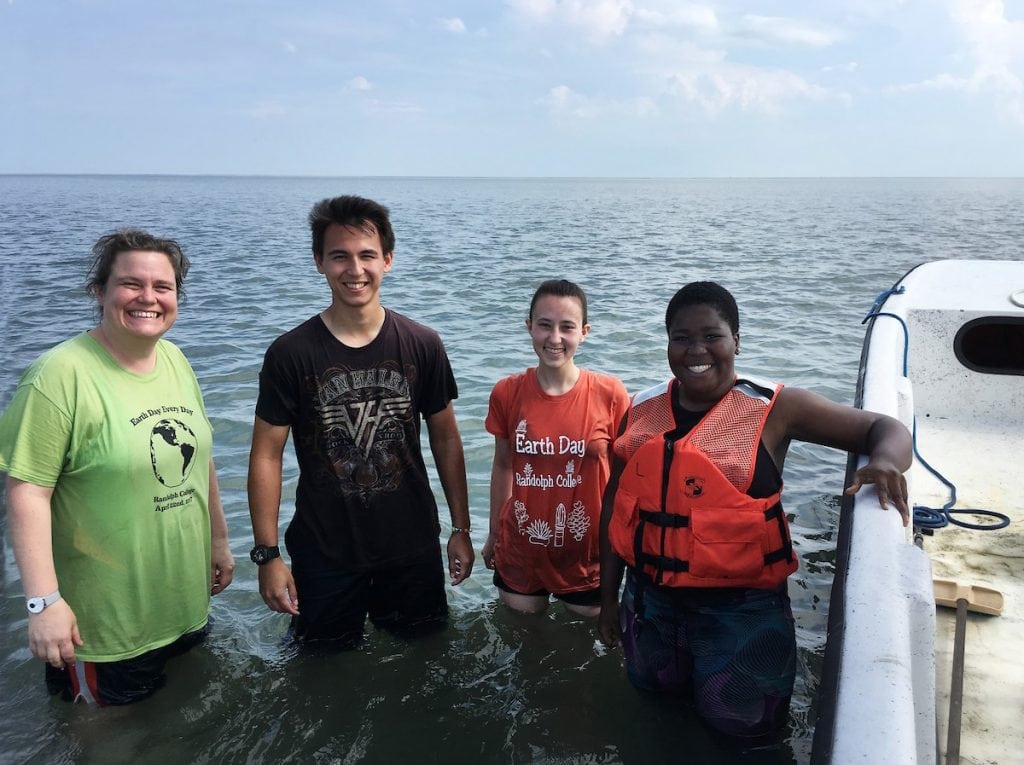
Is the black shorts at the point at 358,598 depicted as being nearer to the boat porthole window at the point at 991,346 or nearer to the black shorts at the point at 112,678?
the black shorts at the point at 112,678

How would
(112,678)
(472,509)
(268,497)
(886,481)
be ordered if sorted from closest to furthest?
(886,481), (112,678), (268,497), (472,509)

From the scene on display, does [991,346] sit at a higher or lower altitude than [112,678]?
higher

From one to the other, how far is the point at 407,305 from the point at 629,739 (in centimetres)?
1131

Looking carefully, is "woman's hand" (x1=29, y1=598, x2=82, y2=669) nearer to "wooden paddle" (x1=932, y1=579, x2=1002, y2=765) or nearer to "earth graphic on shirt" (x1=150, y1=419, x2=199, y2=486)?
"earth graphic on shirt" (x1=150, y1=419, x2=199, y2=486)

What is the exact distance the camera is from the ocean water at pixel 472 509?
353 centimetres

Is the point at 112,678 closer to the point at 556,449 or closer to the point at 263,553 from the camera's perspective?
the point at 263,553

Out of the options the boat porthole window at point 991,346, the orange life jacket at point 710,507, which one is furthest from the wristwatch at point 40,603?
the boat porthole window at point 991,346

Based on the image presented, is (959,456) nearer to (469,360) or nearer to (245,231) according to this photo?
(469,360)

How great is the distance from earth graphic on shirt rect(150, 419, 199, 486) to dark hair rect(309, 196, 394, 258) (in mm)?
852

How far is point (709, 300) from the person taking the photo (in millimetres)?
2727

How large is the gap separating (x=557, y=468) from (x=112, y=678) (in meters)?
1.91

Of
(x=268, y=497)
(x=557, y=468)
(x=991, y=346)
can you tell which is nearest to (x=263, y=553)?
(x=268, y=497)

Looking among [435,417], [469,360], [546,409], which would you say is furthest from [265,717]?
[469,360]

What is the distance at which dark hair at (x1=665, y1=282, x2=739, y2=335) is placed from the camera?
2.73 meters
